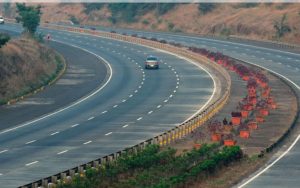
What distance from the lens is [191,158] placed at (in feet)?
161

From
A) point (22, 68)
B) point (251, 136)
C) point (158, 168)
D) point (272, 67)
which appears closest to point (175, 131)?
point (251, 136)

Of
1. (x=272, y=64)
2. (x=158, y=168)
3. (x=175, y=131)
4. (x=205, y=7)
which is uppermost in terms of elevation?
(x=158, y=168)

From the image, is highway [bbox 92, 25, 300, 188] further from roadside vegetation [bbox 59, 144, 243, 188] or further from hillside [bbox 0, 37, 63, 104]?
hillside [bbox 0, 37, 63, 104]

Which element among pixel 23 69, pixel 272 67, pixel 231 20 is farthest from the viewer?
pixel 231 20

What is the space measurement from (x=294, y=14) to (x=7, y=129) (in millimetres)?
101609

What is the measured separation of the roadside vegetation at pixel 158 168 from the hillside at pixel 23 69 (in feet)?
106

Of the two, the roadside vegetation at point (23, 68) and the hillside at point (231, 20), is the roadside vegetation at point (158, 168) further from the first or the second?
the hillside at point (231, 20)

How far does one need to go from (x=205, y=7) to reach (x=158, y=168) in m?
147

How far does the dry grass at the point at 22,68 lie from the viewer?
8638cm

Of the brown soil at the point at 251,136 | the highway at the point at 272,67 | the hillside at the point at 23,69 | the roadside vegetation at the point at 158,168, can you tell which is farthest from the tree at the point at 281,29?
the roadside vegetation at the point at 158,168

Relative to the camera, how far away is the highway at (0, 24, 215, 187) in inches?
2044

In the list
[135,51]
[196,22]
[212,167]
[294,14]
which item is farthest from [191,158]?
[196,22]

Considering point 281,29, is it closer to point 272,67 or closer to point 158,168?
Result: point 272,67

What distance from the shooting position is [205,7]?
628ft
